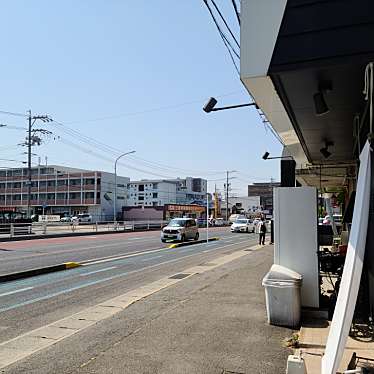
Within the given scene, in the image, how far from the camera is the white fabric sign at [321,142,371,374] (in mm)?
3949

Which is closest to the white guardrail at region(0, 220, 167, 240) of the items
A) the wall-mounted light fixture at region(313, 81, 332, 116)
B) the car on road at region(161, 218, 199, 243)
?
the car on road at region(161, 218, 199, 243)

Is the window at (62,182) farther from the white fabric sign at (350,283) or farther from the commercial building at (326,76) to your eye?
the white fabric sign at (350,283)

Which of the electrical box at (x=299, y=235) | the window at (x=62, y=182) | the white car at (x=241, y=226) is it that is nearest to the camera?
the electrical box at (x=299, y=235)

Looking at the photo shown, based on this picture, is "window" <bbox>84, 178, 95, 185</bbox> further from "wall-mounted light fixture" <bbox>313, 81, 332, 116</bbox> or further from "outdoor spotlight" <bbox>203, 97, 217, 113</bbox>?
"wall-mounted light fixture" <bbox>313, 81, 332, 116</bbox>

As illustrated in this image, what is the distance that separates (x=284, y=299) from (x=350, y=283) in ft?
10.9

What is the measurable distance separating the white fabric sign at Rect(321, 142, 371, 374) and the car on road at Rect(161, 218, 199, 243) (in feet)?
87.8

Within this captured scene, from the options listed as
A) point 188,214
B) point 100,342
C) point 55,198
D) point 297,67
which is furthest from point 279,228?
point 55,198

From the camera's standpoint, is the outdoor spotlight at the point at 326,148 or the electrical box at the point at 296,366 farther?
the outdoor spotlight at the point at 326,148

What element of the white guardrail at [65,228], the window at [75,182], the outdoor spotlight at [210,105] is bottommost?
the white guardrail at [65,228]

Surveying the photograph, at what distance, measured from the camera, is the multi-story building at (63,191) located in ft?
324

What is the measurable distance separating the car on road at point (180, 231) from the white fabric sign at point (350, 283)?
87.8 ft

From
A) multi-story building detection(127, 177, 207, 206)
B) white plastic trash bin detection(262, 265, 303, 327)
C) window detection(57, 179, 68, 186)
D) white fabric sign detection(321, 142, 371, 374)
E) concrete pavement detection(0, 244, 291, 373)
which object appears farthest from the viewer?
multi-story building detection(127, 177, 207, 206)

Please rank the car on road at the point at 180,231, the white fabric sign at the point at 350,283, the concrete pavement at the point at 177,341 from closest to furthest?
the white fabric sign at the point at 350,283, the concrete pavement at the point at 177,341, the car on road at the point at 180,231

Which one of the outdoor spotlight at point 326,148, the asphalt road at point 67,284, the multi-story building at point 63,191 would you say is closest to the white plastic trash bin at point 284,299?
the outdoor spotlight at point 326,148
